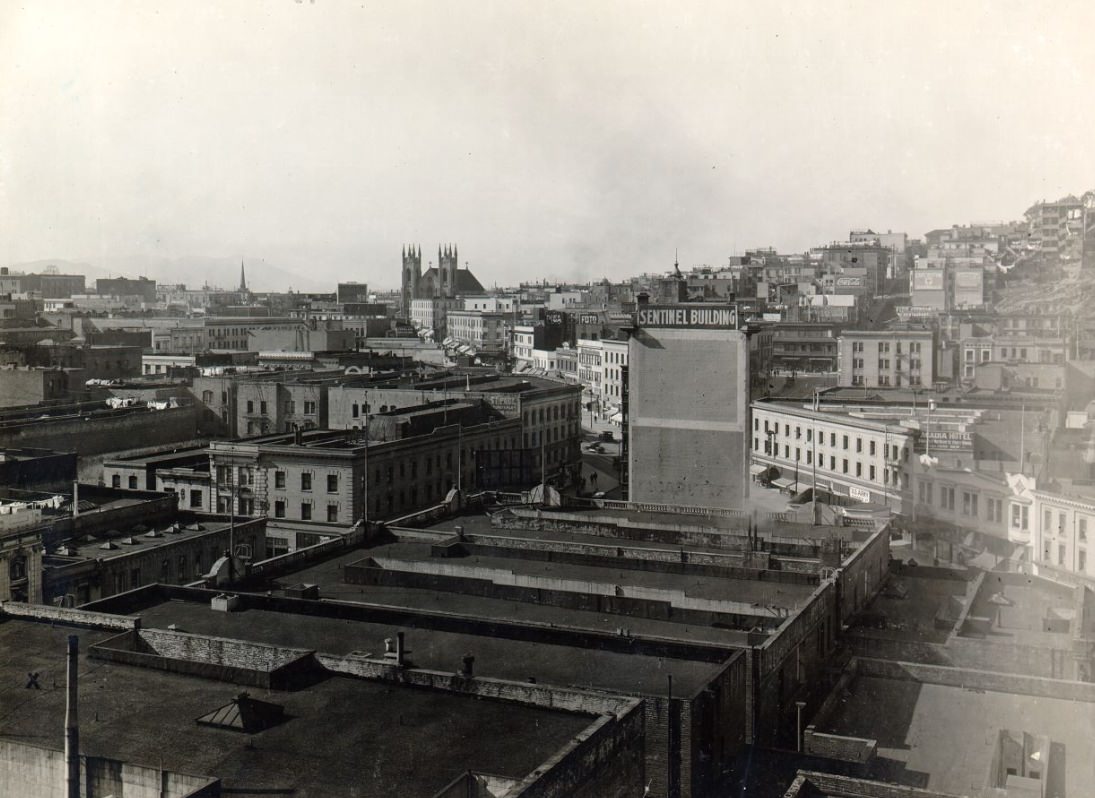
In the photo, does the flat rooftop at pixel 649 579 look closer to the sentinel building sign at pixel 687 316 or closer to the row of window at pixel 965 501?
the sentinel building sign at pixel 687 316

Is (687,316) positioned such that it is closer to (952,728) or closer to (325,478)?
(325,478)

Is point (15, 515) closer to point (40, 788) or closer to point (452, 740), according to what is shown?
point (40, 788)

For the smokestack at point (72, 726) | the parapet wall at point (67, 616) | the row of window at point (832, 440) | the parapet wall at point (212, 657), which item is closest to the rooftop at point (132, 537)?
the parapet wall at point (67, 616)

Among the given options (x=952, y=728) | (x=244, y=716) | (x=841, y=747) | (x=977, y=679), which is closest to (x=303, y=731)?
(x=244, y=716)

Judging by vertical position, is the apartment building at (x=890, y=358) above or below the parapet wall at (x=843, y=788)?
above

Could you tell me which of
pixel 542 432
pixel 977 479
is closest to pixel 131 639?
pixel 977 479

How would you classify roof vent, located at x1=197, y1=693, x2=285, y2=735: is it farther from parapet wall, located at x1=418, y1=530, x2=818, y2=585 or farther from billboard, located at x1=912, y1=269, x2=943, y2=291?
billboard, located at x1=912, y1=269, x2=943, y2=291
